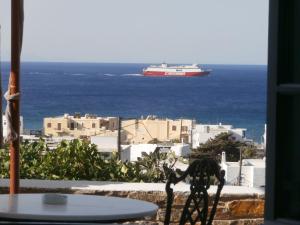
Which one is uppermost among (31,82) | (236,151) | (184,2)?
(184,2)

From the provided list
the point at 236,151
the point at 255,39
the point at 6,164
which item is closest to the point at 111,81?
the point at 255,39

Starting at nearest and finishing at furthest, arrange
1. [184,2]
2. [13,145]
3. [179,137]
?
[13,145]
[179,137]
[184,2]

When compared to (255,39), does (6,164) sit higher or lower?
lower

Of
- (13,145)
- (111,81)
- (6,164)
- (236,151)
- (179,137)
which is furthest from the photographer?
(111,81)

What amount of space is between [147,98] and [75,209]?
65173 mm

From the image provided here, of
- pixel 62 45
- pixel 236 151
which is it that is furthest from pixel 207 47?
pixel 236 151

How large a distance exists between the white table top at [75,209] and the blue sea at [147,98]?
4301 cm

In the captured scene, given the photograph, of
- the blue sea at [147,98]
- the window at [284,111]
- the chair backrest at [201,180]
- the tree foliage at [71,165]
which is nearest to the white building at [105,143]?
the tree foliage at [71,165]

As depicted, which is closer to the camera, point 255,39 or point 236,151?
point 236,151

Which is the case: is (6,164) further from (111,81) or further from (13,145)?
(111,81)

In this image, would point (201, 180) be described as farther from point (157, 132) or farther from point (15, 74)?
point (157, 132)

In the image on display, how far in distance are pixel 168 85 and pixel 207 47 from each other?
1473cm

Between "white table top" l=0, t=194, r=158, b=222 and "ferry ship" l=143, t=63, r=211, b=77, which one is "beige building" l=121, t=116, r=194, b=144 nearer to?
"white table top" l=0, t=194, r=158, b=222

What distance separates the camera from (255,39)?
59.5 metres
